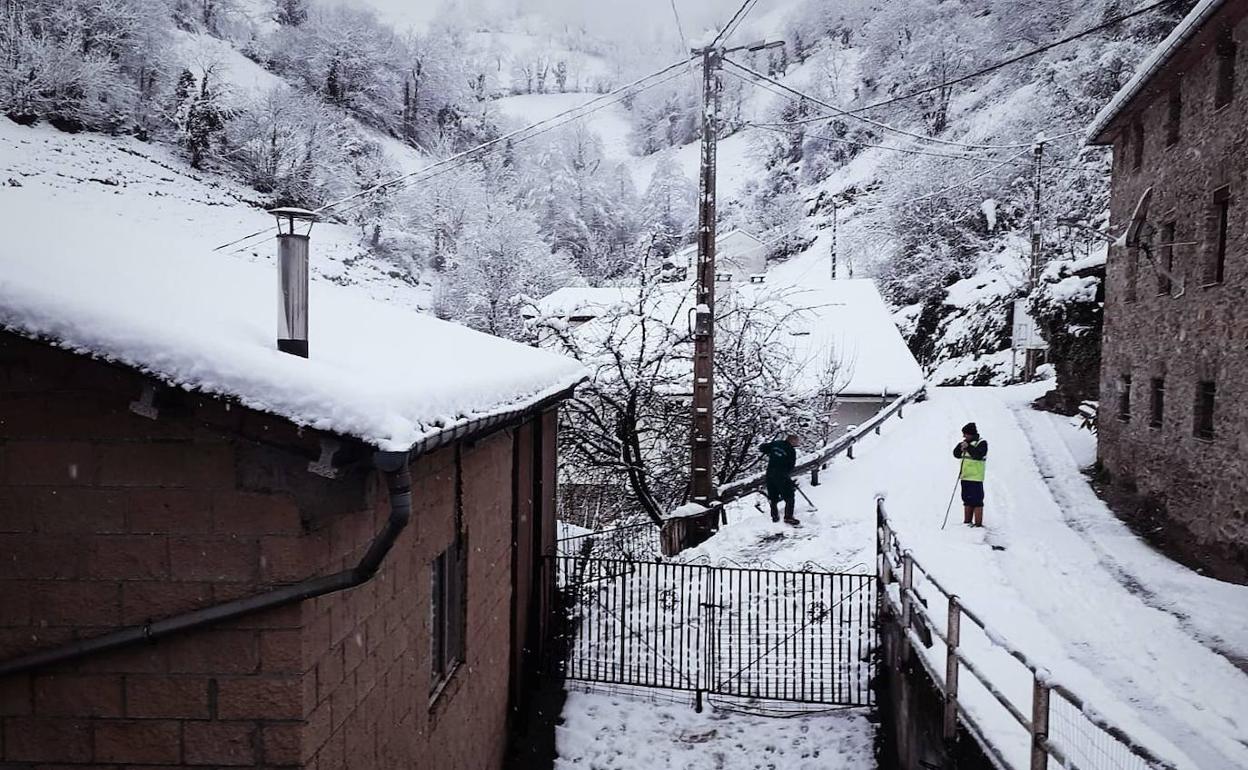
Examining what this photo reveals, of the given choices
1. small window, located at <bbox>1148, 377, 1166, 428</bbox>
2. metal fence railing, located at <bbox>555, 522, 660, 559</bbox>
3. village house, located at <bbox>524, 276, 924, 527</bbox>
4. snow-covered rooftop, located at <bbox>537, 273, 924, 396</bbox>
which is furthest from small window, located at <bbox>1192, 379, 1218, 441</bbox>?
snow-covered rooftop, located at <bbox>537, 273, 924, 396</bbox>

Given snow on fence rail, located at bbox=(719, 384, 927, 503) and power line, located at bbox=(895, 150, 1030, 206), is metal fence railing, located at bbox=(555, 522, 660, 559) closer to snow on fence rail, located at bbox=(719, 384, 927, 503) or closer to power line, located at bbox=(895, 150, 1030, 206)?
snow on fence rail, located at bbox=(719, 384, 927, 503)

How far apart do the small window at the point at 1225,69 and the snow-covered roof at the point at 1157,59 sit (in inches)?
17.2

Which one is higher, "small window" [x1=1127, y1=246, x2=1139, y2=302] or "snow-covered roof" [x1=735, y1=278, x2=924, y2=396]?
"small window" [x1=1127, y1=246, x2=1139, y2=302]

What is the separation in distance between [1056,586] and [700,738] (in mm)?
5083

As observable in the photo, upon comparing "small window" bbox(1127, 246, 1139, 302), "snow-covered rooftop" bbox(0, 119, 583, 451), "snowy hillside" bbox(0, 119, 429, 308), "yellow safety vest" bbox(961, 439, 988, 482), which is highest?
"snowy hillside" bbox(0, 119, 429, 308)

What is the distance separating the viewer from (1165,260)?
1316 centimetres

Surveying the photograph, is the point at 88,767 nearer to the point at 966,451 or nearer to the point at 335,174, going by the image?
the point at 966,451

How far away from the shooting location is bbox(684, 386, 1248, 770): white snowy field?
588 cm

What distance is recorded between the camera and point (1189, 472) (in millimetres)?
11734

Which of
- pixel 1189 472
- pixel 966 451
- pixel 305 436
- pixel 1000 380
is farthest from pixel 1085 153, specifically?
pixel 305 436

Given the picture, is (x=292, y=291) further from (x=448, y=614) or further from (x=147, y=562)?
(x=448, y=614)

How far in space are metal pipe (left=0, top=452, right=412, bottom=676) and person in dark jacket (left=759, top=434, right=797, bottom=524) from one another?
9.23 meters

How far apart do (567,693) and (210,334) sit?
22.2 ft

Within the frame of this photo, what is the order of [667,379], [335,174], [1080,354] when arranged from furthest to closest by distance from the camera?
[335,174], [1080,354], [667,379]
